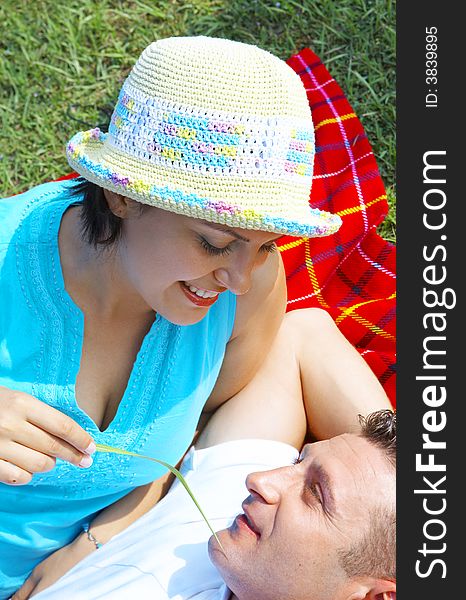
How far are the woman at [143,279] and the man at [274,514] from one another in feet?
0.37

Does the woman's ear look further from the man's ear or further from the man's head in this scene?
the man's ear

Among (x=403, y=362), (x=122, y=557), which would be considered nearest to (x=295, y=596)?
(x=122, y=557)

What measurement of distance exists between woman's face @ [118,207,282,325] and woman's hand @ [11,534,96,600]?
35.0 inches

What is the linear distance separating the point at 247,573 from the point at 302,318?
96 centimetres

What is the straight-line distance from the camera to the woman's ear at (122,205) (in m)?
1.83

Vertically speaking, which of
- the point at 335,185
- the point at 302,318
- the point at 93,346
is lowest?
the point at 93,346

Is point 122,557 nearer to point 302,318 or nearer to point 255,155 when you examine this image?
point 302,318

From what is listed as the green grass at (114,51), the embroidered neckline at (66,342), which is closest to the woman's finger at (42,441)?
the embroidered neckline at (66,342)

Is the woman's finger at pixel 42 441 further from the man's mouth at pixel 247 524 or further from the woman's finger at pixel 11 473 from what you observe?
the man's mouth at pixel 247 524

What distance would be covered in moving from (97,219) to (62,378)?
42 centimetres

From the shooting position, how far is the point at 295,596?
1976mm

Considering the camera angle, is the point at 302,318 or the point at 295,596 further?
the point at 302,318

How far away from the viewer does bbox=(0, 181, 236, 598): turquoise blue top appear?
6.59 ft

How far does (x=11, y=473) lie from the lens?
1.77 metres
